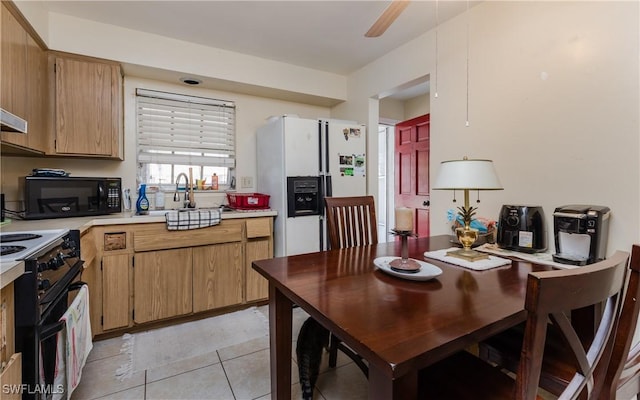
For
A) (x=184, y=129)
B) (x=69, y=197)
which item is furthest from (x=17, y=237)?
(x=184, y=129)

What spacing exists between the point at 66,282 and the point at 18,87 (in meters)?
1.34

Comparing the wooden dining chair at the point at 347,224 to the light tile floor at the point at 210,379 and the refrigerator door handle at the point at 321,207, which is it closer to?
the light tile floor at the point at 210,379

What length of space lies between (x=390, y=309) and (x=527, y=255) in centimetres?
118

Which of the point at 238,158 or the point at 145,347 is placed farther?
the point at 238,158

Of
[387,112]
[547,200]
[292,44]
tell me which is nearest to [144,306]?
[292,44]

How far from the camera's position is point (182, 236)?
250 cm

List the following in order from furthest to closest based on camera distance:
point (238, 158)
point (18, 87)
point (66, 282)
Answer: point (238, 158) → point (18, 87) → point (66, 282)

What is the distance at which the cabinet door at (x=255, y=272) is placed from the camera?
2.78 metres

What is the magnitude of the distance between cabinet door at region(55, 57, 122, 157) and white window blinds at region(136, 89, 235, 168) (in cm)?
39

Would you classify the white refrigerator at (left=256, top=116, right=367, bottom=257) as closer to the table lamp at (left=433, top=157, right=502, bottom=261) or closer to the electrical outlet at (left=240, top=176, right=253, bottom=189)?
the electrical outlet at (left=240, top=176, right=253, bottom=189)

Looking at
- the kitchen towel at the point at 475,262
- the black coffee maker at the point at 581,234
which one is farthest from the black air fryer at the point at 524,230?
the kitchen towel at the point at 475,262

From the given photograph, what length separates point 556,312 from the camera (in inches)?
23.9

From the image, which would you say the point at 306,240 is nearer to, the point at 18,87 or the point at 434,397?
the point at 434,397

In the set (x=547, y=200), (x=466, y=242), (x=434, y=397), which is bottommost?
(x=434, y=397)
